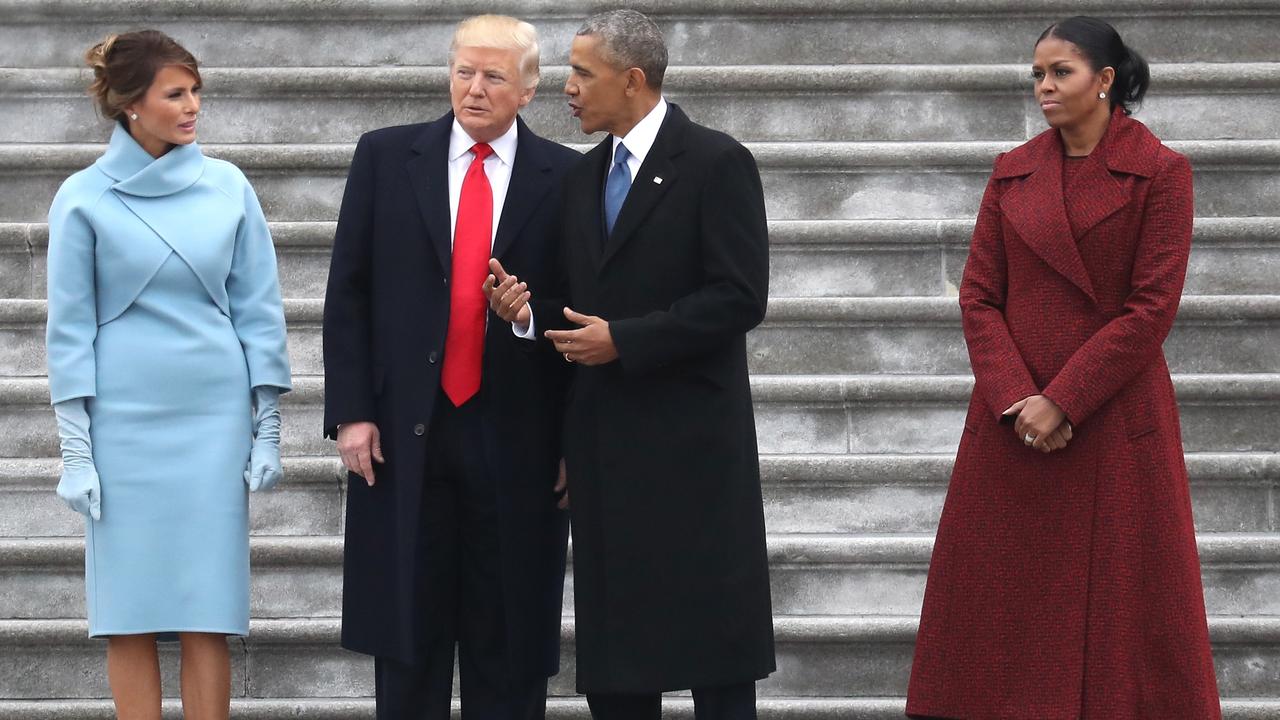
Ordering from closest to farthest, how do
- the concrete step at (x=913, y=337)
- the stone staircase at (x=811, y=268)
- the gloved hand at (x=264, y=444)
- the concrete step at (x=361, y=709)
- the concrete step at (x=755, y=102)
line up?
1. the gloved hand at (x=264, y=444)
2. the concrete step at (x=361, y=709)
3. the stone staircase at (x=811, y=268)
4. the concrete step at (x=913, y=337)
5. the concrete step at (x=755, y=102)

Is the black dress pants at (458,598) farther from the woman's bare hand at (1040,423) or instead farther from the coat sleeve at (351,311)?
the woman's bare hand at (1040,423)

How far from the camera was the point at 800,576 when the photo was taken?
471 centimetres

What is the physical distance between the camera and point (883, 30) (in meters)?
5.77

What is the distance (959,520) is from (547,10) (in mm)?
2826

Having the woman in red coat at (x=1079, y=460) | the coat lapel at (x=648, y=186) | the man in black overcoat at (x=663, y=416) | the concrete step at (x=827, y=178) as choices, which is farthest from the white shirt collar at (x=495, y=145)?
the concrete step at (x=827, y=178)

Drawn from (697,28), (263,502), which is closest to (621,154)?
(263,502)

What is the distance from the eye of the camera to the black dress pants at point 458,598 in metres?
3.68

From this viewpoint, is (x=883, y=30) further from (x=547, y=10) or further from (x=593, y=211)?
(x=593, y=211)

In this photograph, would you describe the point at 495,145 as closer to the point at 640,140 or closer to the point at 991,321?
the point at 640,140

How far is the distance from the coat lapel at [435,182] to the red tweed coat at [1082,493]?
1.18 metres

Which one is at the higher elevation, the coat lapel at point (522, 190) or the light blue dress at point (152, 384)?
the coat lapel at point (522, 190)

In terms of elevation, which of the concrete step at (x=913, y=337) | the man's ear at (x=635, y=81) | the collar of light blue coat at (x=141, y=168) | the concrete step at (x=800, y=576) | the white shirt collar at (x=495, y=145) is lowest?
the concrete step at (x=800, y=576)

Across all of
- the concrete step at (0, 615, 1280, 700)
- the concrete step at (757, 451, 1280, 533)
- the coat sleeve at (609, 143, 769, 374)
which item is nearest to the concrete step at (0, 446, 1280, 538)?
the concrete step at (757, 451, 1280, 533)

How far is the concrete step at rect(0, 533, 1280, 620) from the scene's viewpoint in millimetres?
4633
